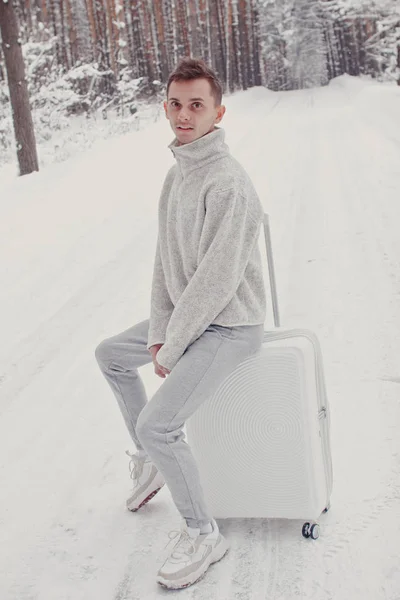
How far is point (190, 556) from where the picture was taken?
2652 millimetres

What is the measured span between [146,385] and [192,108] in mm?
2188

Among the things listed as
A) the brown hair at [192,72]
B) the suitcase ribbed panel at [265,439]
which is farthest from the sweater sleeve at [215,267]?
the brown hair at [192,72]

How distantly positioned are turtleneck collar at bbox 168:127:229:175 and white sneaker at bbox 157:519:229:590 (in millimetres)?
1370

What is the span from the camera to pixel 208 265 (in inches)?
102

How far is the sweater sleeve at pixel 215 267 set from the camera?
2.58m

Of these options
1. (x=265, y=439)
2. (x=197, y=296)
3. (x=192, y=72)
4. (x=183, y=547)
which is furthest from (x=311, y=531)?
(x=192, y=72)

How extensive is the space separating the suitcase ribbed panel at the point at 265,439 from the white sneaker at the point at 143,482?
309 millimetres

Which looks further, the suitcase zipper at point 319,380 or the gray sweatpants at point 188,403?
the suitcase zipper at point 319,380

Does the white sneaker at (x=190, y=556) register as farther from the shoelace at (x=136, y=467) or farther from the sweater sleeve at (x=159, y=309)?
the sweater sleeve at (x=159, y=309)

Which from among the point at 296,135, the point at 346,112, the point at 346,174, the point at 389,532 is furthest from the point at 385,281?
the point at 346,112

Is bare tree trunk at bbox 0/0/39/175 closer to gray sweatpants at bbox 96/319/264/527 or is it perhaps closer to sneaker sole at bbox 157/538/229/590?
gray sweatpants at bbox 96/319/264/527

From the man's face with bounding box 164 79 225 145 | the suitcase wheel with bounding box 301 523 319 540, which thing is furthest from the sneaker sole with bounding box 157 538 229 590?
the man's face with bounding box 164 79 225 145

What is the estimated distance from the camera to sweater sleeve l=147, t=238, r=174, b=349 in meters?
2.84

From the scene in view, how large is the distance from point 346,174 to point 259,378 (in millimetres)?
8492
